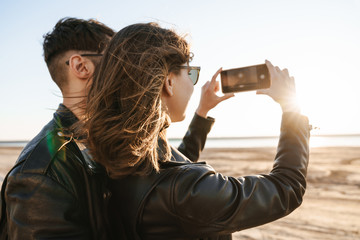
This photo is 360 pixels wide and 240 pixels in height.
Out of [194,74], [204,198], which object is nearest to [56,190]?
[204,198]

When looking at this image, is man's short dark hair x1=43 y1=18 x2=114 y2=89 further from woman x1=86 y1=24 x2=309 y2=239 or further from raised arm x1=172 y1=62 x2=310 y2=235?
raised arm x1=172 y1=62 x2=310 y2=235

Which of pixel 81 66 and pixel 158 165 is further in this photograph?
pixel 81 66

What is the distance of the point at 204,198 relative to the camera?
122 cm

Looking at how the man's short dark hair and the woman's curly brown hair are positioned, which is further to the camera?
the man's short dark hair

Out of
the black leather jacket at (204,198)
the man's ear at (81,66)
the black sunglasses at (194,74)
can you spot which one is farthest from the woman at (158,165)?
the man's ear at (81,66)

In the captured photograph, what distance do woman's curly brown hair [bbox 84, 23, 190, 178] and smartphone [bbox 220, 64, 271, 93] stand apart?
76cm

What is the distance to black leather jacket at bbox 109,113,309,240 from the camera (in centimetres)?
123

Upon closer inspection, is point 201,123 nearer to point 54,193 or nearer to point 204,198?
point 204,198

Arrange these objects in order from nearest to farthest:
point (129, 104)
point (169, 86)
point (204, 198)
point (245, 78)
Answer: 1. point (204, 198)
2. point (129, 104)
3. point (169, 86)
4. point (245, 78)

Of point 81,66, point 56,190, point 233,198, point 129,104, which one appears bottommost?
point 233,198

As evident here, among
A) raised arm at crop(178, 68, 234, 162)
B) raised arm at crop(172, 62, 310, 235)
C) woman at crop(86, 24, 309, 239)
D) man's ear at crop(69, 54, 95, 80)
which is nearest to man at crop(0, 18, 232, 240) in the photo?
woman at crop(86, 24, 309, 239)

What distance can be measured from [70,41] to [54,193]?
1.40 meters

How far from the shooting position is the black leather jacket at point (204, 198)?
4.04ft

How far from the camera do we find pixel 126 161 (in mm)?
1348
